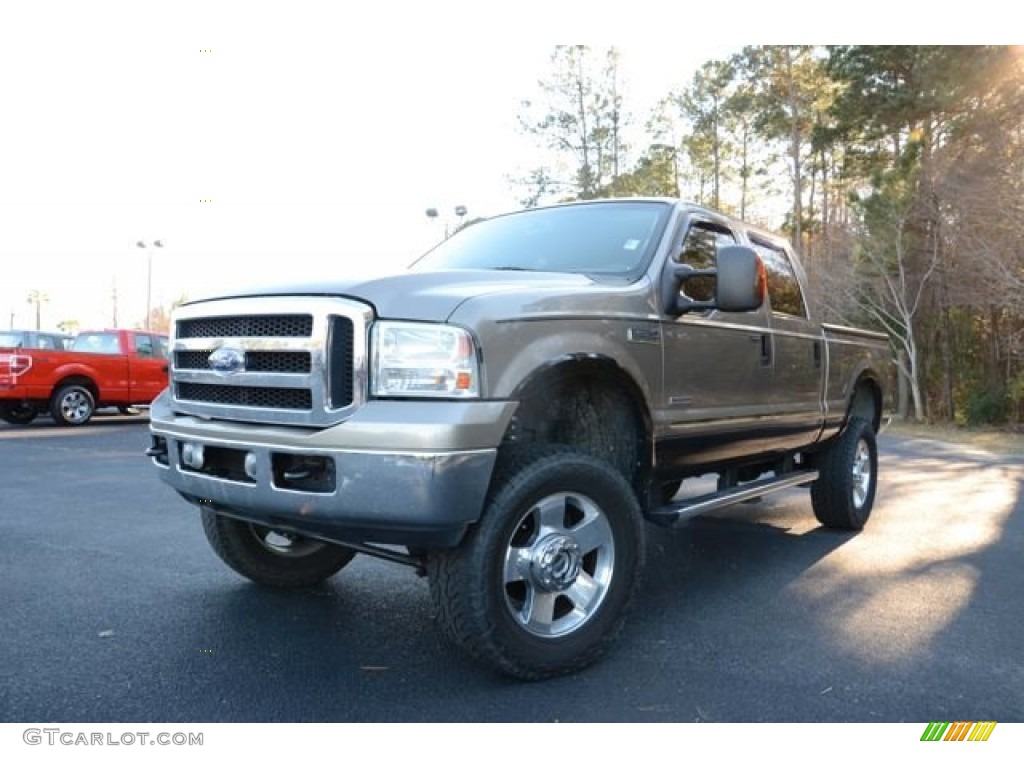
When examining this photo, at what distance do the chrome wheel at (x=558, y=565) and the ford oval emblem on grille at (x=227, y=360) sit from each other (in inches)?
48.9

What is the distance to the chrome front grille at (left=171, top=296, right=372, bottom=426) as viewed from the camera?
9.00 ft

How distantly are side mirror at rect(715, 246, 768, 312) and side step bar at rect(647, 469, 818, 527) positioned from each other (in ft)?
3.06

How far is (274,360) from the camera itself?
296 cm

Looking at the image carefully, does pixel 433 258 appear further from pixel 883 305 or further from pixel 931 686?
pixel 883 305

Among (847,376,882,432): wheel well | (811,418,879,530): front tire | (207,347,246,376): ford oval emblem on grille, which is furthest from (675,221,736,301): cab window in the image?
(847,376,882,432): wheel well

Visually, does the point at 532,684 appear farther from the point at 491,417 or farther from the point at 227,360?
the point at 227,360

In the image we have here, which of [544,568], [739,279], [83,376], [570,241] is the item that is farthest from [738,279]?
[83,376]

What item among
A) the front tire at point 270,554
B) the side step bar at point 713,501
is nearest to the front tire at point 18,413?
the front tire at point 270,554

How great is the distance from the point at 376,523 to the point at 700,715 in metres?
1.26

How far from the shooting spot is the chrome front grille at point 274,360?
9.00 ft

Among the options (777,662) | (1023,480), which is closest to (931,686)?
(777,662)

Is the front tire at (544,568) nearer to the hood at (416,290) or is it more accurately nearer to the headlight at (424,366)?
the headlight at (424,366)

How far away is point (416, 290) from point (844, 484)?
390 cm

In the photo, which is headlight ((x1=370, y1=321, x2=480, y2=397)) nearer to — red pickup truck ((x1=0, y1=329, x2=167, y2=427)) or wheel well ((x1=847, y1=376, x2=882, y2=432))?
wheel well ((x1=847, y1=376, x2=882, y2=432))
